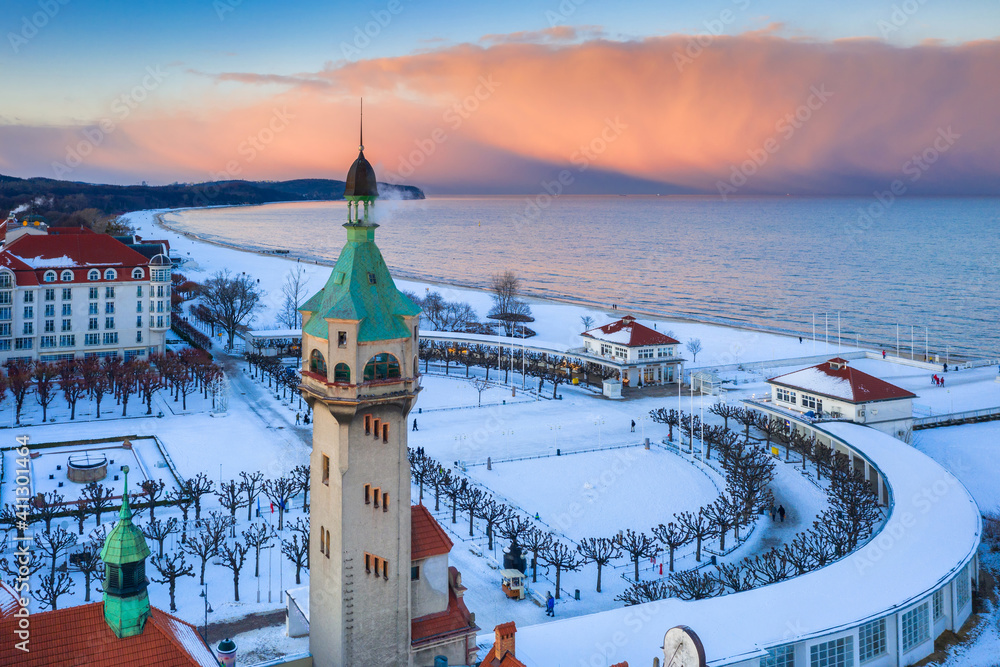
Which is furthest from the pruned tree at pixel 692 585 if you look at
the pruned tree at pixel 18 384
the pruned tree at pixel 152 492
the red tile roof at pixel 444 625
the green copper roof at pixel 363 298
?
the pruned tree at pixel 18 384

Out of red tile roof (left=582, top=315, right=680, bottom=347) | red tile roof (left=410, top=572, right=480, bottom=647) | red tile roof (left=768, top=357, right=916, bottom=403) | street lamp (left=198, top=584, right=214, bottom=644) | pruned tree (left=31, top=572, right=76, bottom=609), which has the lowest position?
street lamp (left=198, top=584, right=214, bottom=644)

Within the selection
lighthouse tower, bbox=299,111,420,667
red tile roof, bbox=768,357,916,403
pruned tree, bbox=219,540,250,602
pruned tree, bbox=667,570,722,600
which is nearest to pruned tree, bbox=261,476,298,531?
pruned tree, bbox=219,540,250,602

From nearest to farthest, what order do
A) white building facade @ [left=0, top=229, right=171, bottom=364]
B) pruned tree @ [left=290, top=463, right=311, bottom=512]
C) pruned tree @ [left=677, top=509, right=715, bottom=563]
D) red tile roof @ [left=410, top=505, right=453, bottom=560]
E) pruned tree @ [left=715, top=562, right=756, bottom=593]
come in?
red tile roof @ [left=410, top=505, right=453, bottom=560] < pruned tree @ [left=715, top=562, right=756, bottom=593] < pruned tree @ [left=677, top=509, right=715, bottom=563] < pruned tree @ [left=290, top=463, right=311, bottom=512] < white building facade @ [left=0, top=229, right=171, bottom=364]

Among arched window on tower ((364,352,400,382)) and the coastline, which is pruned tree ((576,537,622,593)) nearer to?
arched window on tower ((364,352,400,382))

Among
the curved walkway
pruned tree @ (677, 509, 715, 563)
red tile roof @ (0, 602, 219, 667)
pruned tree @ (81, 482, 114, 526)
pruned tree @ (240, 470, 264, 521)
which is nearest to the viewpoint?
red tile roof @ (0, 602, 219, 667)

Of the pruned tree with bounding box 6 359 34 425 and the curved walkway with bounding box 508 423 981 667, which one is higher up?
the pruned tree with bounding box 6 359 34 425

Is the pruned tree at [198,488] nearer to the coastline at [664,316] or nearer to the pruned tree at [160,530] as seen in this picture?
the pruned tree at [160,530]

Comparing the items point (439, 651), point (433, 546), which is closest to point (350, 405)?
point (433, 546)
